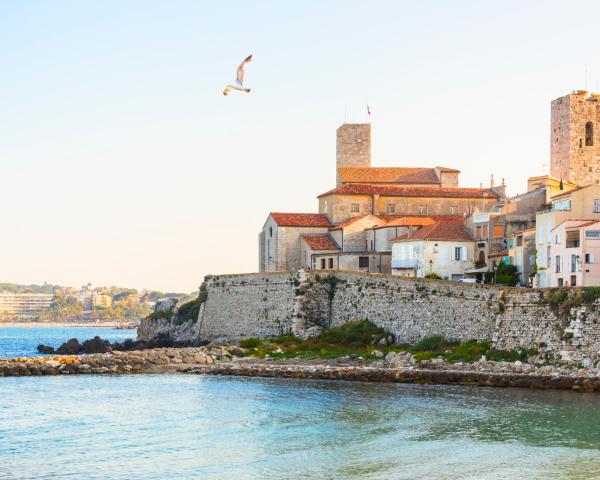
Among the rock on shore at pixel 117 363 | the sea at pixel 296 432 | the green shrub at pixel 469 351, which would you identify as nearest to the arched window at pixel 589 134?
the green shrub at pixel 469 351

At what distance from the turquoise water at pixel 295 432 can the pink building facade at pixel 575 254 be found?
26.6 ft

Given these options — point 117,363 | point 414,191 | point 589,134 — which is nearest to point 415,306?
point 117,363

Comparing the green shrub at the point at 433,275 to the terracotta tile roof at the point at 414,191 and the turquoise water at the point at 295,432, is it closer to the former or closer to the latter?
the terracotta tile roof at the point at 414,191

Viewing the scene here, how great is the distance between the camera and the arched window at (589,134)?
59531 mm

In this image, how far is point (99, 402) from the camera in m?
33.2

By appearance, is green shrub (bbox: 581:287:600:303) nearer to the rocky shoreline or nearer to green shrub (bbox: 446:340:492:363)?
the rocky shoreline

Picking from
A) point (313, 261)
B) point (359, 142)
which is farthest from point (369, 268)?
point (359, 142)

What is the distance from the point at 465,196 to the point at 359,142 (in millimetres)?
8878

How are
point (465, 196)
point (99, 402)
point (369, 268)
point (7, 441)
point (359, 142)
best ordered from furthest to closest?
point (359, 142) → point (465, 196) → point (369, 268) → point (99, 402) → point (7, 441)

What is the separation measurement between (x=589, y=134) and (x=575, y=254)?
21259mm

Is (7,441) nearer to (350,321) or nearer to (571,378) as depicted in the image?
(571,378)

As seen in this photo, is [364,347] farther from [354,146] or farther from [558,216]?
[354,146]

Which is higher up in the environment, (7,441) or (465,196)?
(465,196)

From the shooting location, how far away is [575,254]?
40281 mm
